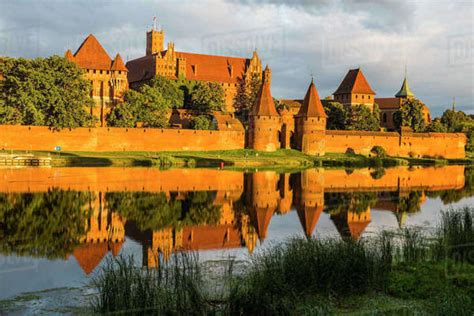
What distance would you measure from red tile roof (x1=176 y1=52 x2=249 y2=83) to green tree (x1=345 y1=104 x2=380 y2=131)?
20108 mm

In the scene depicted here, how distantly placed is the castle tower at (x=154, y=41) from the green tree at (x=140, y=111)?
4152 centimetres

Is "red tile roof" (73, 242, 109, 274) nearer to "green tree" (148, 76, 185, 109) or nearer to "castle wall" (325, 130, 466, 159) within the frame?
"castle wall" (325, 130, 466, 159)

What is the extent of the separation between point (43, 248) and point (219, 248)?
3427 mm

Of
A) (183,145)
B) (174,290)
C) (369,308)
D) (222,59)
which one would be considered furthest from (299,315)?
(222,59)

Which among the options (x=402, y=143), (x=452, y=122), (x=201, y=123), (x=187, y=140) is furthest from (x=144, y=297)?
(x=452, y=122)

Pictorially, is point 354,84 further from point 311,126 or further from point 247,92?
point 311,126

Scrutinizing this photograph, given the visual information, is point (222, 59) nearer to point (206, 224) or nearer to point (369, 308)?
point (206, 224)

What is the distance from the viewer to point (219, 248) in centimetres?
1057

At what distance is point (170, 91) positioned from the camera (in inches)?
2251

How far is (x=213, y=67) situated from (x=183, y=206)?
58253mm

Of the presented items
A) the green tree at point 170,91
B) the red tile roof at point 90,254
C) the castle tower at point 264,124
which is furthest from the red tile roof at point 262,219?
the green tree at point 170,91

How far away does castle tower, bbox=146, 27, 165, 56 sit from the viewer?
88312 millimetres

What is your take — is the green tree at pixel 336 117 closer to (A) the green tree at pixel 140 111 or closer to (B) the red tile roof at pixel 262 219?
(A) the green tree at pixel 140 111

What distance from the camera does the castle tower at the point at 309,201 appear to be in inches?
568
